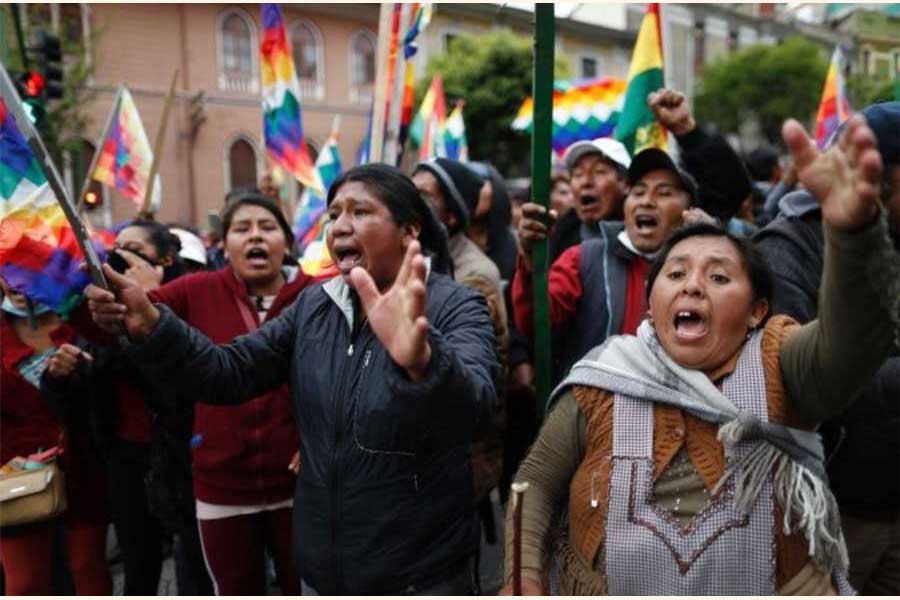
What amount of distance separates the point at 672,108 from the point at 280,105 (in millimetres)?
2927

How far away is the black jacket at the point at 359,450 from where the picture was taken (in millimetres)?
1894

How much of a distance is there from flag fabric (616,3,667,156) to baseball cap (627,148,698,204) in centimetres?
68

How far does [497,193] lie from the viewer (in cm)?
416

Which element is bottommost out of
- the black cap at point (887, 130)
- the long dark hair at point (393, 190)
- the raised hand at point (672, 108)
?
the long dark hair at point (393, 190)

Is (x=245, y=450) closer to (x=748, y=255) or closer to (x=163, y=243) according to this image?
(x=163, y=243)

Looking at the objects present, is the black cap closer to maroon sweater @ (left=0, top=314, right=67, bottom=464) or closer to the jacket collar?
the jacket collar

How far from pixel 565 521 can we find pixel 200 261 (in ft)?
10.3

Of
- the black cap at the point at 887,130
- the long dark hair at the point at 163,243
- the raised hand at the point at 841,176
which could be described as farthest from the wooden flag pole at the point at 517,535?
the long dark hair at the point at 163,243

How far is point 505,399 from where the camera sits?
308 centimetres

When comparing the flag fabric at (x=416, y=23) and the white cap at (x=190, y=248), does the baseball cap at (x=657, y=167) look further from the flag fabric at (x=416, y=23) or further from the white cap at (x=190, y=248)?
the white cap at (x=190, y=248)

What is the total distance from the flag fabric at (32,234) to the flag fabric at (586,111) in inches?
159

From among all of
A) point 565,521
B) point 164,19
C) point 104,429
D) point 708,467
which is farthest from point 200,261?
point 164,19

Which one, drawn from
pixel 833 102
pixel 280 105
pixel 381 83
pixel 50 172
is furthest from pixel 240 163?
pixel 50 172

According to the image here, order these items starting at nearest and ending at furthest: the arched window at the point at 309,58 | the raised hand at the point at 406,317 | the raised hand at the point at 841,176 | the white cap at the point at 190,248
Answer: the raised hand at the point at 841,176 → the raised hand at the point at 406,317 → the white cap at the point at 190,248 → the arched window at the point at 309,58
